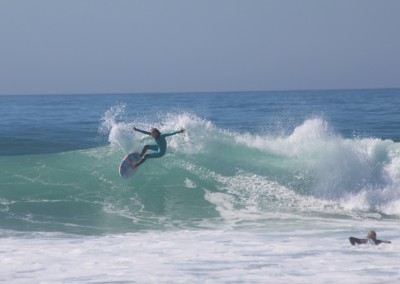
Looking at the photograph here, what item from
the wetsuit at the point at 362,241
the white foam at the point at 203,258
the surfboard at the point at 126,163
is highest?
the surfboard at the point at 126,163

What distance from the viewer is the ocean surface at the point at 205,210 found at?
10.6 metres

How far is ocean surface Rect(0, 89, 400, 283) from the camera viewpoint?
10.6 m

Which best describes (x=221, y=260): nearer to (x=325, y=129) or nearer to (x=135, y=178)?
(x=135, y=178)

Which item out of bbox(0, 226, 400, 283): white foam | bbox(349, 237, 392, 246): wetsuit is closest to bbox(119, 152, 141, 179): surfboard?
bbox(0, 226, 400, 283): white foam

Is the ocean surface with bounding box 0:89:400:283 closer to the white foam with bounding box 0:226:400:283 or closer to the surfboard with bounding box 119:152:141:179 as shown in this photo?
the white foam with bounding box 0:226:400:283

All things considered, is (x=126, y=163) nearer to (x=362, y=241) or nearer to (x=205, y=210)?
(x=205, y=210)

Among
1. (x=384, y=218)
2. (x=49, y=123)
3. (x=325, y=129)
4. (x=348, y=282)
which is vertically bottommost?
(x=348, y=282)

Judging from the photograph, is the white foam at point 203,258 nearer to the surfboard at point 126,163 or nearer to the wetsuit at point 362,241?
the wetsuit at point 362,241

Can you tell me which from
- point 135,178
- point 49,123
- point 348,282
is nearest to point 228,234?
point 348,282

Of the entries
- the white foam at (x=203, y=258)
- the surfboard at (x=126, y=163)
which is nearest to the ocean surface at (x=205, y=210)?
the white foam at (x=203, y=258)

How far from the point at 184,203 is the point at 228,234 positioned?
4.33 m

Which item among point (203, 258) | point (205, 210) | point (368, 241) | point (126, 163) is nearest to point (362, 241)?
point (368, 241)

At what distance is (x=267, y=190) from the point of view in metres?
18.3

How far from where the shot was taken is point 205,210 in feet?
55.8
